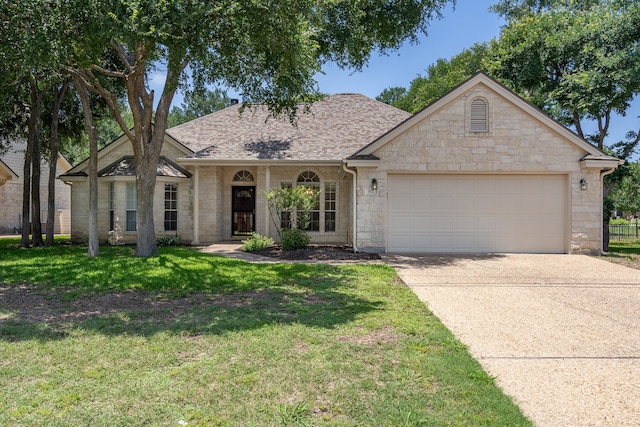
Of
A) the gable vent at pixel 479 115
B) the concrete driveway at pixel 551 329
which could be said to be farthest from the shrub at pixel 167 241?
the gable vent at pixel 479 115

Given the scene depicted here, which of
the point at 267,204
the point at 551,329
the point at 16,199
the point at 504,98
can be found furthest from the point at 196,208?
the point at 16,199

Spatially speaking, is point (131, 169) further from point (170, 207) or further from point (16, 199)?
point (16, 199)

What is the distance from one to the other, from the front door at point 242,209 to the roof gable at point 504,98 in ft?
19.8

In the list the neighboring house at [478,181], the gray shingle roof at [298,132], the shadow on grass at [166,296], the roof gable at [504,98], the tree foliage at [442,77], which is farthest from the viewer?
the tree foliage at [442,77]

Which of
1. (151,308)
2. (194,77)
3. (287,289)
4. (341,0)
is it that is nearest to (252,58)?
(194,77)

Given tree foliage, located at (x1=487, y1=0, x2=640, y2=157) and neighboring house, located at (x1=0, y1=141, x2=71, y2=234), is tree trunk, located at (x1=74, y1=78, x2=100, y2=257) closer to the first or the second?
neighboring house, located at (x1=0, y1=141, x2=71, y2=234)

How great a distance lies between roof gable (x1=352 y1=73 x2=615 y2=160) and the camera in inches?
483

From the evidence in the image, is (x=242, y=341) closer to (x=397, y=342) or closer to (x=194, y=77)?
(x=397, y=342)

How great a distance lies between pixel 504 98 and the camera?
40.5 ft

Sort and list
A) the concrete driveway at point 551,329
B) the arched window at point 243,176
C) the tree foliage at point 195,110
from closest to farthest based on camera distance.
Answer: the concrete driveway at point 551,329 → the arched window at point 243,176 → the tree foliage at point 195,110

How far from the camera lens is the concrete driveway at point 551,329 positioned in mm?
3342

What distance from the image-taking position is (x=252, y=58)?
33.9 ft

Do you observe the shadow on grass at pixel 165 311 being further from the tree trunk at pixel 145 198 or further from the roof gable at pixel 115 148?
the roof gable at pixel 115 148

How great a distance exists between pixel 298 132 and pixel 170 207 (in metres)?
5.86
